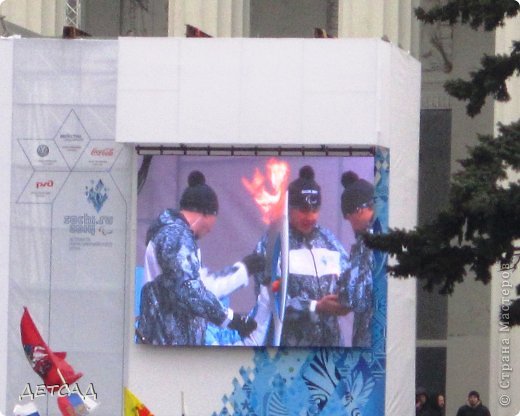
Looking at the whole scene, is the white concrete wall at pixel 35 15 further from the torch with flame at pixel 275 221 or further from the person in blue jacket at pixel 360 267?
the person in blue jacket at pixel 360 267

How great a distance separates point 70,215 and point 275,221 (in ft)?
9.44

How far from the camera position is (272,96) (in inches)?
1002

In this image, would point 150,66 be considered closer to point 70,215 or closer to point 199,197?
point 199,197

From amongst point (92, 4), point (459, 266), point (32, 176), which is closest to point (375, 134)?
point (32, 176)

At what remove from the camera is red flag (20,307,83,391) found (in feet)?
85.8

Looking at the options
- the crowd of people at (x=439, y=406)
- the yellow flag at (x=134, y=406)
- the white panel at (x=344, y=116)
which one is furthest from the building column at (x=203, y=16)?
the yellow flag at (x=134, y=406)

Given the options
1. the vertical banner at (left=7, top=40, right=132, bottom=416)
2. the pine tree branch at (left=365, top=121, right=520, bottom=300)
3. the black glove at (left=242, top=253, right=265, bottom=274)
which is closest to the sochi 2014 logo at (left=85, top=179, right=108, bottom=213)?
the vertical banner at (left=7, top=40, right=132, bottom=416)

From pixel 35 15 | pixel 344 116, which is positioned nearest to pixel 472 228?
pixel 344 116

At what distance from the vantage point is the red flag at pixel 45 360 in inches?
1029

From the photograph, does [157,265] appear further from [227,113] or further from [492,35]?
[492,35]

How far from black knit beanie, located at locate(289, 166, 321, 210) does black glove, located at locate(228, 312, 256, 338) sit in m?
1.66

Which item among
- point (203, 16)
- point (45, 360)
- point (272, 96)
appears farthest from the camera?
point (203, 16)

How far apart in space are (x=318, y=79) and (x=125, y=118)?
2652 millimetres

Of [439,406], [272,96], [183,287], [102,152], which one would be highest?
[272,96]
